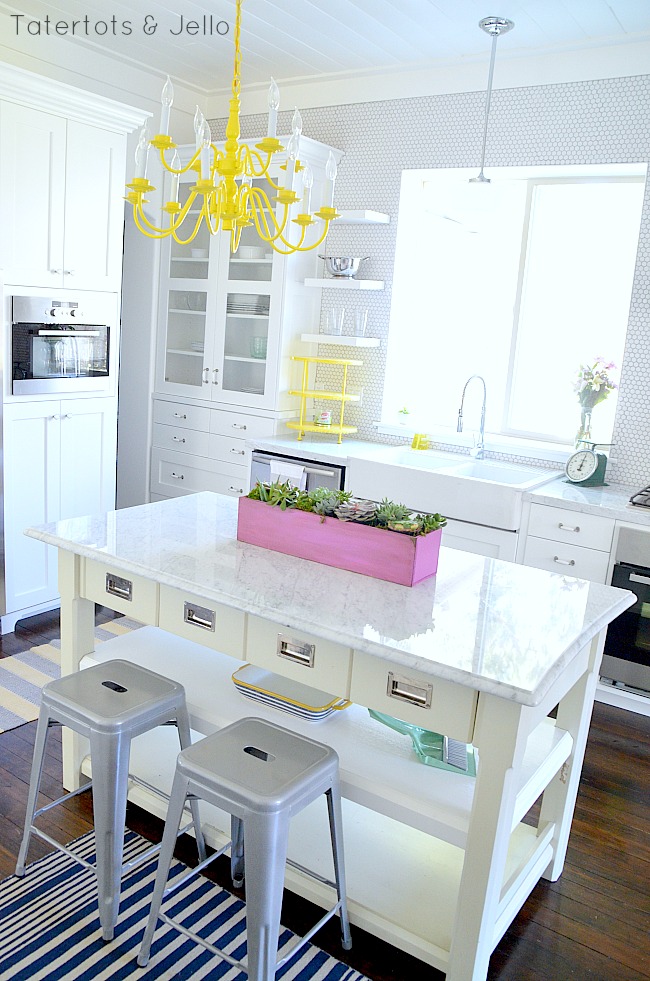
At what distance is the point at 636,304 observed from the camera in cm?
385

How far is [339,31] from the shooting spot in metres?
3.92

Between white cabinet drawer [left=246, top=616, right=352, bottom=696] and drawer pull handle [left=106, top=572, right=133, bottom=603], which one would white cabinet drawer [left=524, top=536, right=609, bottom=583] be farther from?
→ drawer pull handle [left=106, top=572, right=133, bottom=603]

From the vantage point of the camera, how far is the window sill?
13.9 feet

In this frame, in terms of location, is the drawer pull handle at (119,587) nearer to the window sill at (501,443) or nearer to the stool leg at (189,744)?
the stool leg at (189,744)

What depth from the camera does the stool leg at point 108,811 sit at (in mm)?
2012

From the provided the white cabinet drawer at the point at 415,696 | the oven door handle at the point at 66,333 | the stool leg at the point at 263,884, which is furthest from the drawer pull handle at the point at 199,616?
the oven door handle at the point at 66,333

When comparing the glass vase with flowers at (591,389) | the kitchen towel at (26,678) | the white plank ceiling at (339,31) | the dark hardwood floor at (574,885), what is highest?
the white plank ceiling at (339,31)

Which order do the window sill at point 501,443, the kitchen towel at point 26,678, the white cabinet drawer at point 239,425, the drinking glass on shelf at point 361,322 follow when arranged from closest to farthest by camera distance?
the kitchen towel at point 26,678 < the window sill at point 501,443 < the drinking glass on shelf at point 361,322 < the white cabinet drawer at point 239,425

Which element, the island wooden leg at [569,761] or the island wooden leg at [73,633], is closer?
the island wooden leg at [569,761]

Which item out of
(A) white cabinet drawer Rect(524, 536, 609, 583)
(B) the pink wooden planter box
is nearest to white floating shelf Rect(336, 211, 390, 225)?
(A) white cabinet drawer Rect(524, 536, 609, 583)

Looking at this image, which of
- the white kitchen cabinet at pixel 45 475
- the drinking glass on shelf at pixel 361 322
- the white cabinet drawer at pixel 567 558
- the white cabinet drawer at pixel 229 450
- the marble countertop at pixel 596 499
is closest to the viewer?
the marble countertop at pixel 596 499

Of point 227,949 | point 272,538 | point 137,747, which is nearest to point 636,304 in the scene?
point 272,538

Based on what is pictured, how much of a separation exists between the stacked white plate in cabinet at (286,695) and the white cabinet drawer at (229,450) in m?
2.48

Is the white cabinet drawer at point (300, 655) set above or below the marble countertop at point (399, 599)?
below
